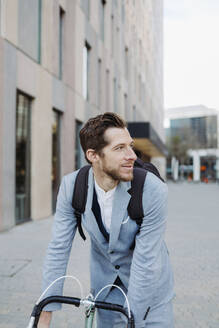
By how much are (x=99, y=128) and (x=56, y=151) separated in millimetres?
11926

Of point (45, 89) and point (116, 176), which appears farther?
point (45, 89)

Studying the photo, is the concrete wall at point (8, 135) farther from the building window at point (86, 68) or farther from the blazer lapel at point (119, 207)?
the blazer lapel at point (119, 207)

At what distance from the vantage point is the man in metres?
1.93

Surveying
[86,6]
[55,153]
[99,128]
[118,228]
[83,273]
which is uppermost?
[86,6]

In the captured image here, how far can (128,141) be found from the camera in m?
1.94

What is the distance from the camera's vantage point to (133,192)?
1993 mm

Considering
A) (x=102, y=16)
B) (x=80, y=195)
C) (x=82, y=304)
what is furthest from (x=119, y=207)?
(x=102, y=16)

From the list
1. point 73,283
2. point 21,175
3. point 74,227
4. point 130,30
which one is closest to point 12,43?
point 21,175

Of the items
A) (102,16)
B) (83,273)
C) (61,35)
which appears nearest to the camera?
(83,273)

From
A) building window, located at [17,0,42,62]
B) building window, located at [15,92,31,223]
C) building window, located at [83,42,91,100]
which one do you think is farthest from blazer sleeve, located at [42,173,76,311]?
building window, located at [83,42,91,100]

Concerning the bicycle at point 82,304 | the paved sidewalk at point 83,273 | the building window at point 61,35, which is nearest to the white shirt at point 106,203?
the bicycle at point 82,304

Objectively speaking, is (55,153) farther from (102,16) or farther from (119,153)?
(119,153)

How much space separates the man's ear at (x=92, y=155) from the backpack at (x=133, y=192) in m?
0.15

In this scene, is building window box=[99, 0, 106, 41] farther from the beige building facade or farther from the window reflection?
the window reflection
